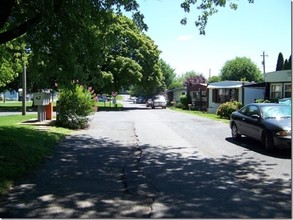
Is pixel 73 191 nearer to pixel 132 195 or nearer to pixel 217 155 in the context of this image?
pixel 132 195

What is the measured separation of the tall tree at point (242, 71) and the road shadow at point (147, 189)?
74.3m

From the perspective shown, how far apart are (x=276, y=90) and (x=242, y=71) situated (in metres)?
53.2

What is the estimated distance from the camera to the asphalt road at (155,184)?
227 inches

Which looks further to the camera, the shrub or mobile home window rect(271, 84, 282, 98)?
the shrub

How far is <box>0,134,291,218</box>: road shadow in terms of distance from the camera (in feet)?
18.7

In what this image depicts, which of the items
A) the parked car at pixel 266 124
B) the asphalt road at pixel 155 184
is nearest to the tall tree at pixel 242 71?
the parked car at pixel 266 124

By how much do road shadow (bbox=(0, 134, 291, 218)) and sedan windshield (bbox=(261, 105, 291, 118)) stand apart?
257 centimetres

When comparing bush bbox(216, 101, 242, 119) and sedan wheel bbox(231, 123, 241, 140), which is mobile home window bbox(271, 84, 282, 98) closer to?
bush bbox(216, 101, 242, 119)

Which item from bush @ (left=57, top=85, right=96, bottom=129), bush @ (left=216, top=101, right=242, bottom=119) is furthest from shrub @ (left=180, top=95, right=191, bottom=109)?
bush @ (left=57, top=85, right=96, bottom=129)

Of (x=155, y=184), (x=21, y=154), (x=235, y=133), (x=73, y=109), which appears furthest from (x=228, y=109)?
(x=155, y=184)

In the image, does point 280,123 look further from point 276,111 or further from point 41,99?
point 41,99

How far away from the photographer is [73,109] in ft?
61.4

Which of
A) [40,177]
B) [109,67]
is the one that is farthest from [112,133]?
[109,67]

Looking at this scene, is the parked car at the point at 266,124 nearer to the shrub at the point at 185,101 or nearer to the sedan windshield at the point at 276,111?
the sedan windshield at the point at 276,111
